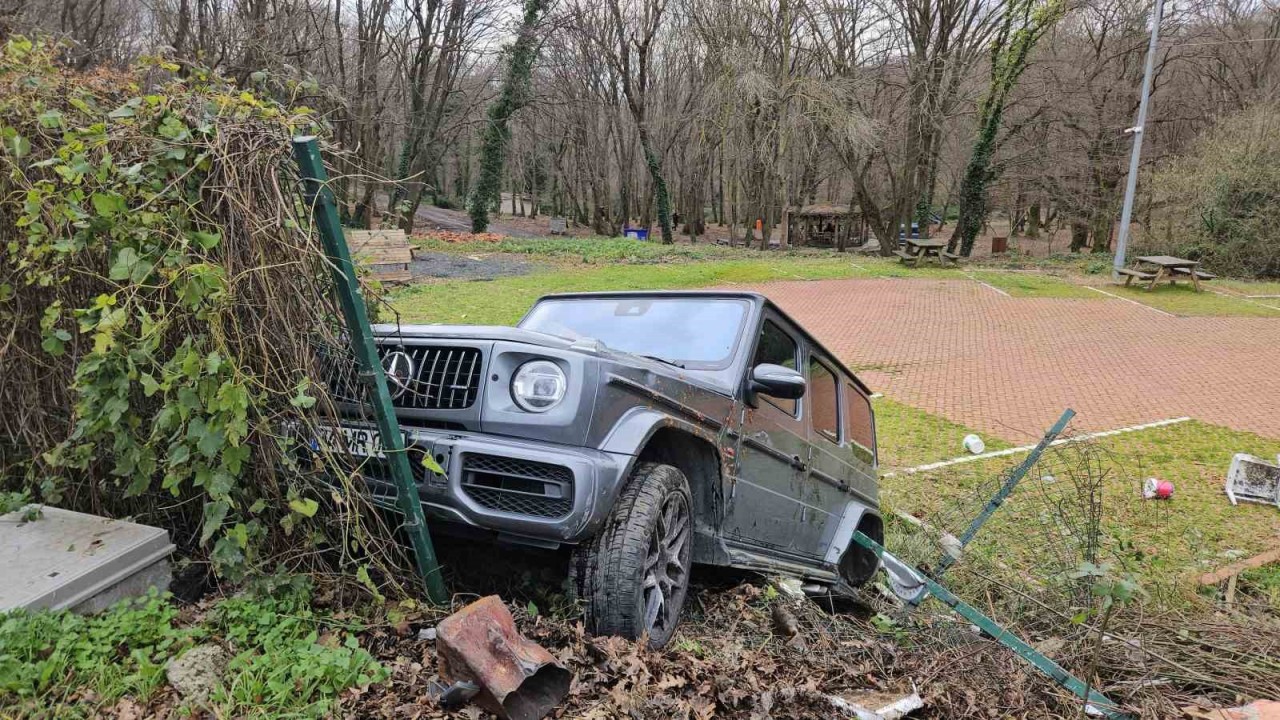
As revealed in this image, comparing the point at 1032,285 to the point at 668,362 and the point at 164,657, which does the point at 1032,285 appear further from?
the point at 164,657

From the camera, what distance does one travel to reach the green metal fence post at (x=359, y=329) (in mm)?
2262

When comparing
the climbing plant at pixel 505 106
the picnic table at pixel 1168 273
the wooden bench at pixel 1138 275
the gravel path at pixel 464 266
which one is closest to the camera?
the gravel path at pixel 464 266

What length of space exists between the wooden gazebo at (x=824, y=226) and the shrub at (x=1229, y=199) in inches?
506

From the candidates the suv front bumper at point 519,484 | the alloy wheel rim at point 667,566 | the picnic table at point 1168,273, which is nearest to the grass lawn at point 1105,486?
the picnic table at point 1168,273

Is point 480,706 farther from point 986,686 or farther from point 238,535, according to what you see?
point 986,686

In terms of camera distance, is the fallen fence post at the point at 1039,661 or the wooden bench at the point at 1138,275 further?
the wooden bench at the point at 1138,275

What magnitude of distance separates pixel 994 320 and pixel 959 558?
1394 cm

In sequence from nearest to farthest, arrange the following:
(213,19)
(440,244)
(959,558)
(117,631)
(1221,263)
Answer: (117,631), (959,558), (213,19), (1221,263), (440,244)

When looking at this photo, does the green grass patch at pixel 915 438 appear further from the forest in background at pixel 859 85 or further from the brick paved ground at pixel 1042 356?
the forest in background at pixel 859 85

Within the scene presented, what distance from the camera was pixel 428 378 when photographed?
2684 mm

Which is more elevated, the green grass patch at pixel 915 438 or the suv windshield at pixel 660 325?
the suv windshield at pixel 660 325

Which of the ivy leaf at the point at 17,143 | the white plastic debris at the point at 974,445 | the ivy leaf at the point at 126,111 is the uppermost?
the ivy leaf at the point at 126,111

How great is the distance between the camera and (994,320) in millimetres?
16797

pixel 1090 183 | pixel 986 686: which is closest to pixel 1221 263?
pixel 1090 183
